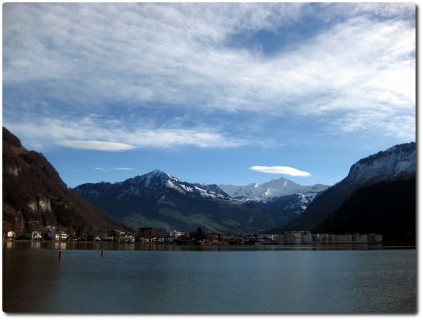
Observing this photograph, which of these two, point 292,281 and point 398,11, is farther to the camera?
point 292,281

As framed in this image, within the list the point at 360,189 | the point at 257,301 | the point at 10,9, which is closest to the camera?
the point at 10,9

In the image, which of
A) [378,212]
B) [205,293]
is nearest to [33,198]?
[378,212]

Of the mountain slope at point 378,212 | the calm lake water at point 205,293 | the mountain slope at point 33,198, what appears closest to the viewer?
the calm lake water at point 205,293

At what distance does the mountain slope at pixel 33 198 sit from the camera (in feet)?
513

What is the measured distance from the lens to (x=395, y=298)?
26750mm

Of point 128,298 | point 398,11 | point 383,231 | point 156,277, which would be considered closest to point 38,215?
point 383,231

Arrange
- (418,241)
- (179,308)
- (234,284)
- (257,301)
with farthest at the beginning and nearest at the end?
(234,284) → (257,301) → (179,308) → (418,241)

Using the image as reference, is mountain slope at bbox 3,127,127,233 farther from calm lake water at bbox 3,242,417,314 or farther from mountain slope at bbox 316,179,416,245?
calm lake water at bbox 3,242,417,314

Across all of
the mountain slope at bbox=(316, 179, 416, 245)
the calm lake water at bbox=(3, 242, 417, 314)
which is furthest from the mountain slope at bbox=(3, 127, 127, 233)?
the calm lake water at bbox=(3, 242, 417, 314)

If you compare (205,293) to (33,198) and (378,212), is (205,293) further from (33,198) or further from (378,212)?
(33,198)

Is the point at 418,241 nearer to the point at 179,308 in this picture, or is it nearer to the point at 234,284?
the point at 179,308

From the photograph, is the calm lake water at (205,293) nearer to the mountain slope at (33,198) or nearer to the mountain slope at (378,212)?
the mountain slope at (378,212)

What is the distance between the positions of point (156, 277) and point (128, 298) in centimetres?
1284

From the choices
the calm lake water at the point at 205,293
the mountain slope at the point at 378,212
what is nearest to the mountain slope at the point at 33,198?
the mountain slope at the point at 378,212
